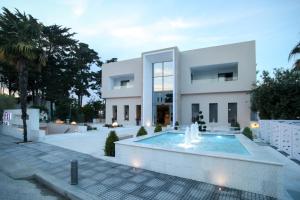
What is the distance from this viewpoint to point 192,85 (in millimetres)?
23766

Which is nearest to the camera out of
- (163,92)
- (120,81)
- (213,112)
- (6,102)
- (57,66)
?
(6,102)

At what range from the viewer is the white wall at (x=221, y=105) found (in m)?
21.5

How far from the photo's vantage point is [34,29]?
1201cm

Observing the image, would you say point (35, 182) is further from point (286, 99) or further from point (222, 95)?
point (222, 95)

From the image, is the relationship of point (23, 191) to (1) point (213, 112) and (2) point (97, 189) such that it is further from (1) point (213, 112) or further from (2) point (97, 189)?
(1) point (213, 112)

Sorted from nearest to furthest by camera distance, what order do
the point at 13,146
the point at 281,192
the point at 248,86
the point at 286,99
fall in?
1. the point at 281,192
2. the point at 13,146
3. the point at 286,99
4. the point at 248,86

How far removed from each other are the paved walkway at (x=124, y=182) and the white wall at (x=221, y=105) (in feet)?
56.3

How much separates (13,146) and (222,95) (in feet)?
64.7

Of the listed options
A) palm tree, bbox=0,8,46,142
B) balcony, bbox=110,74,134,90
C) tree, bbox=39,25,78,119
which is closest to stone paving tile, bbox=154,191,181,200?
palm tree, bbox=0,8,46,142

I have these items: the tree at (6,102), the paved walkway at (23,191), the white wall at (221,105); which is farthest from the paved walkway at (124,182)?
the white wall at (221,105)

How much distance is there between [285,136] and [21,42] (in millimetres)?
14631

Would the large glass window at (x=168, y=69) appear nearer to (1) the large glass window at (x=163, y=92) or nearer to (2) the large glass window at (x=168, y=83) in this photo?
(1) the large glass window at (x=163, y=92)

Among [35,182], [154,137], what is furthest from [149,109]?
[35,182]

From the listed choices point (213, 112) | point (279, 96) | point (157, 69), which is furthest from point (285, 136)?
point (157, 69)
